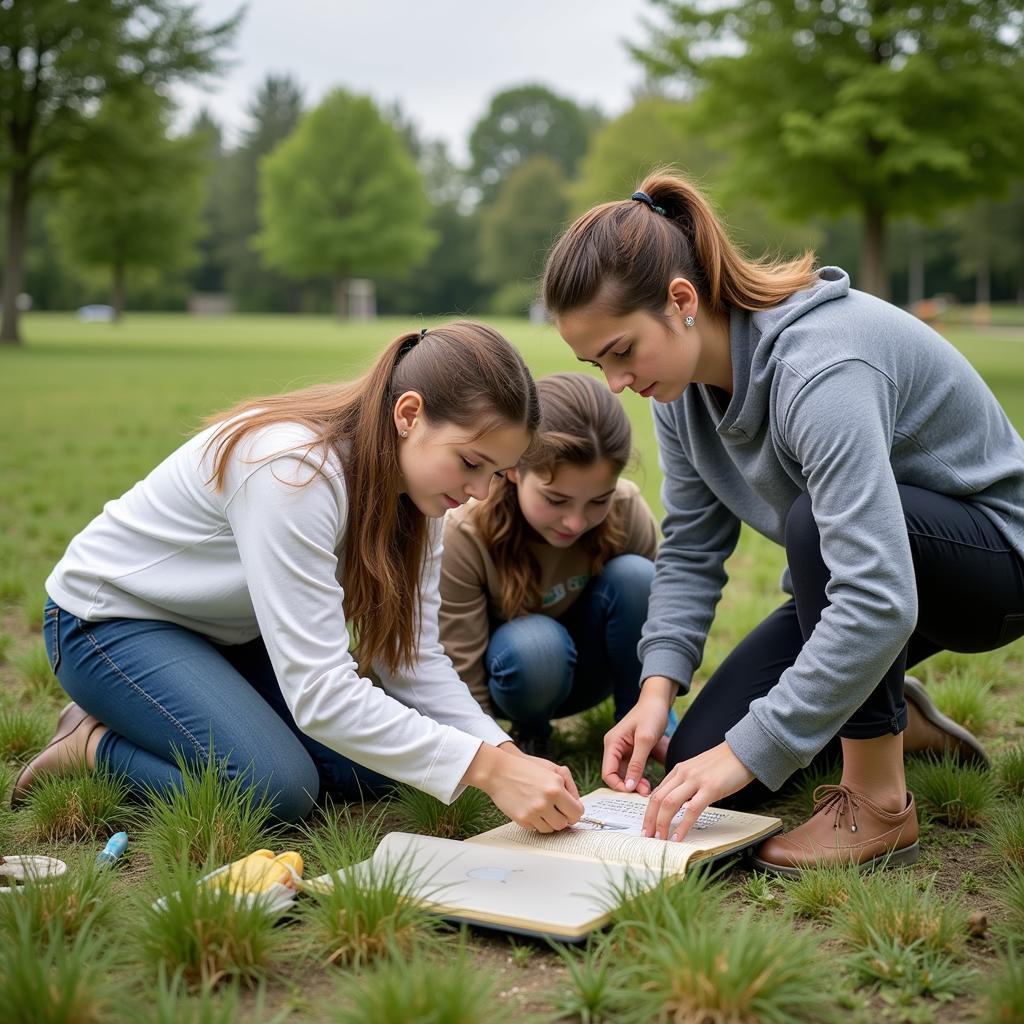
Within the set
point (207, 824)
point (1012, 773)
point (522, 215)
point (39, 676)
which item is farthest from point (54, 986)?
point (522, 215)

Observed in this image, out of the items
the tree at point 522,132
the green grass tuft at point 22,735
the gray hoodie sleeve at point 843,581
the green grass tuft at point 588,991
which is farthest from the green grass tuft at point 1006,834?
the tree at point 522,132

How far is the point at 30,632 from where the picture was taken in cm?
448

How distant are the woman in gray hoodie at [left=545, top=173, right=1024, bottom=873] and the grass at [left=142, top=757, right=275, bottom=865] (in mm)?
838

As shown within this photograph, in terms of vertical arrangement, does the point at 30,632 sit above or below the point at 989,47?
below

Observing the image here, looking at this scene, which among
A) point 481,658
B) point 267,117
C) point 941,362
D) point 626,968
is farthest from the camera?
point 267,117

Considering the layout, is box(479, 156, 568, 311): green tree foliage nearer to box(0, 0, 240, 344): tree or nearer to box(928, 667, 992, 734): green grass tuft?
box(0, 0, 240, 344): tree

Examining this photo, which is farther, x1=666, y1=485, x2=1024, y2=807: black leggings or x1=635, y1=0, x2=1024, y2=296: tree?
x1=635, y1=0, x2=1024, y2=296: tree

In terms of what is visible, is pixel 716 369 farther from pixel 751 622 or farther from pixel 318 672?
pixel 751 622

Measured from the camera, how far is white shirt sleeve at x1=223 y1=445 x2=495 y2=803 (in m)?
2.51

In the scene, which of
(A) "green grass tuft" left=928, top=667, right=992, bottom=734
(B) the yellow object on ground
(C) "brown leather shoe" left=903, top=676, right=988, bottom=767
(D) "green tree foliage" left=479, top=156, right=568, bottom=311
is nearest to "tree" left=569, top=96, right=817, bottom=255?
(D) "green tree foliage" left=479, top=156, right=568, bottom=311

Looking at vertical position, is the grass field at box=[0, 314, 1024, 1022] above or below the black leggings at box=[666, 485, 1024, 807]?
below

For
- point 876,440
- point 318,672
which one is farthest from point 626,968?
point 876,440

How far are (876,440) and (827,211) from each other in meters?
16.2

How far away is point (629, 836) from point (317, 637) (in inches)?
30.4
